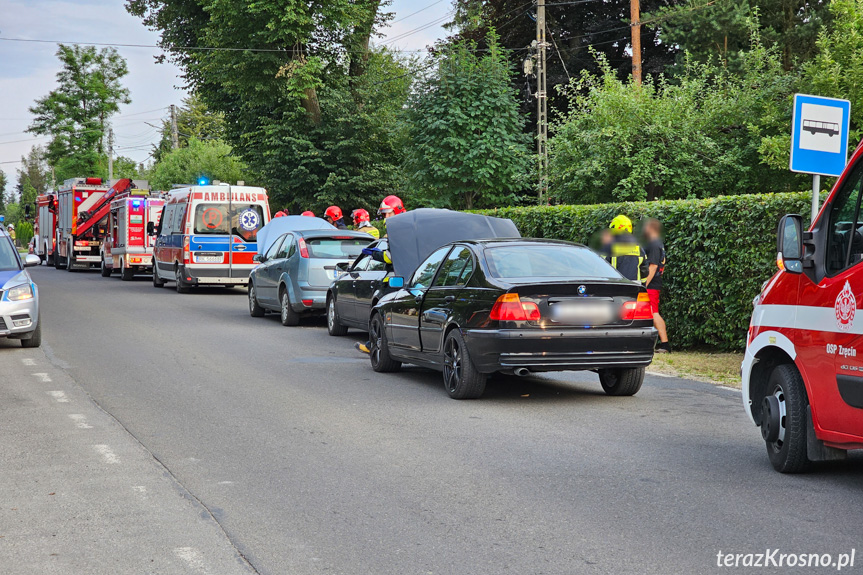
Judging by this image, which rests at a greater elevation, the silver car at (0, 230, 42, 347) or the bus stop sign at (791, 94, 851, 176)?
the bus stop sign at (791, 94, 851, 176)

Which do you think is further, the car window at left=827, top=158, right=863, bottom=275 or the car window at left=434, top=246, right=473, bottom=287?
the car window at left=434, top=246, right=473, bottom=287

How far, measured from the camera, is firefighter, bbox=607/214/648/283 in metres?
13.2

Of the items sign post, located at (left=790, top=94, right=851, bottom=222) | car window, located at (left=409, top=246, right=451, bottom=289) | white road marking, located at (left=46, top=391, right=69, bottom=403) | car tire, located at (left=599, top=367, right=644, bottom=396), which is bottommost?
white road marking, located at (left=46, top=391, right=69, bottom=403)

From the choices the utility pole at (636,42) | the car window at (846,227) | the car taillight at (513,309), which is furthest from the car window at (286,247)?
the utility pole at (636,42)

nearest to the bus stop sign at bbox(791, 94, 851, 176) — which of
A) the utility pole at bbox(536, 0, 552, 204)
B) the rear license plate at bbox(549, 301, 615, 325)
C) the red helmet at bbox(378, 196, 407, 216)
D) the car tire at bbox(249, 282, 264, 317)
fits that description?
the rear license plate at bbox(549, 301, 615, 325)

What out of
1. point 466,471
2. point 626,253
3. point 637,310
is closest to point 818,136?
point 637,310

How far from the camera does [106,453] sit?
279 inches

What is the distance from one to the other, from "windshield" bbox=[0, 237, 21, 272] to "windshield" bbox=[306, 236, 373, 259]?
461 centimetres

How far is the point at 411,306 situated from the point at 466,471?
13.8 ft

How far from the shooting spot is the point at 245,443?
7438mm

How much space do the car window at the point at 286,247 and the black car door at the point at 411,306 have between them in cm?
667

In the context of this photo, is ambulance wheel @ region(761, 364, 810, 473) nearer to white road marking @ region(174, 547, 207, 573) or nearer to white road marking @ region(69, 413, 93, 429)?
white road marking @ region(174, 547, 207, 573)

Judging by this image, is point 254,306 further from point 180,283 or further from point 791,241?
point 791,241

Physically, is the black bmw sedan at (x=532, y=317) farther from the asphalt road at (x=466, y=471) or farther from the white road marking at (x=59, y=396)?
the white road marking at (x=59, y=396)
